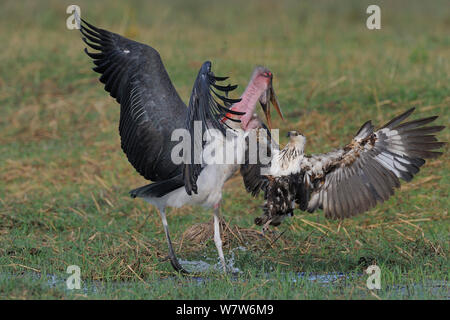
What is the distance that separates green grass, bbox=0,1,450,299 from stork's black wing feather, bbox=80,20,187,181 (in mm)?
654

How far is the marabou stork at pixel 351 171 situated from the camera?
5.11 metres

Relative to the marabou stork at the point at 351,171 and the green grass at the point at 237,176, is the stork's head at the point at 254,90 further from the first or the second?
the green grass at the point at 237,176

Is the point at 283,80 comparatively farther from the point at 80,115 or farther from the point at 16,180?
the point at 16,180

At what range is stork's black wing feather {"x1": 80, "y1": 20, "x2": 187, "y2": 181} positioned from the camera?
5.30 metres

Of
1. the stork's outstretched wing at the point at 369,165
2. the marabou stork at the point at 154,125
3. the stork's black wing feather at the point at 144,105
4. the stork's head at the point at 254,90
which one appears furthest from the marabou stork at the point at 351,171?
the stork's black wing feather at the point at 144,105

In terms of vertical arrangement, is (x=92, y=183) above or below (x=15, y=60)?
below

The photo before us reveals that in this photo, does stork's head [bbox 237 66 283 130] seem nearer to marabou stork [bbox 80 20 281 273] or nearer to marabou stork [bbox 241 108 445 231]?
marabou stork [bbox 80 20 281 273]

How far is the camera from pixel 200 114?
4.73 m

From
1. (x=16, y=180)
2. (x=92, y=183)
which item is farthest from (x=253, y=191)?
(x=16, y=180)

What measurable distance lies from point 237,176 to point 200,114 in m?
2.98

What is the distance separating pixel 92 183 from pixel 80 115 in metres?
1.95

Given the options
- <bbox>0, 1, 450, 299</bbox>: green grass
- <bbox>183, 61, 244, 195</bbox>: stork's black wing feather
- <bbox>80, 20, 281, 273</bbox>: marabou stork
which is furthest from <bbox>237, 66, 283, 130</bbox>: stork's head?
<bbox>0, 1, 450, 299</bbox>: green grass

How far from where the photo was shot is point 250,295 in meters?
4.31

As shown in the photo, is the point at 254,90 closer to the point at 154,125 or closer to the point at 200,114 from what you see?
the point at 154,125
